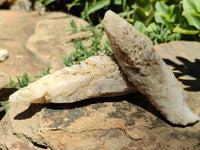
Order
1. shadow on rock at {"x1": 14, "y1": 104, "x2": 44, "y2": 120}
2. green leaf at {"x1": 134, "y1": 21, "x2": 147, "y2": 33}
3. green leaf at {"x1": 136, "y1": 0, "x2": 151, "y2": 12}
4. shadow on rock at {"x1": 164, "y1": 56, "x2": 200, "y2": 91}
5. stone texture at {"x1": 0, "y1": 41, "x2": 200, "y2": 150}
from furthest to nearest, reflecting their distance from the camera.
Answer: green leaf at {"x1": 136, "y1": 0, "x2": 151, "y2": 12}, green leaf at {"x1": 134, "y1": 21, "x2": 147, "y2": 33}, shadow on rock at {"x1": 164, "y1": 56, "x2": 200, "y2": 91}, shadow on rock at {"x1": 14, "y1": 104, "x2": 44, "y2": 120}, stone texture at {"x1": 0, "y1": 41, "x2": 200, "y2": 150}

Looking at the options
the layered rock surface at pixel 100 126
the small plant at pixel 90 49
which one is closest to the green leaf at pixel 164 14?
the small plant at pixel 90 49

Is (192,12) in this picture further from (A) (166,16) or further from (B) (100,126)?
(B) (100,126)

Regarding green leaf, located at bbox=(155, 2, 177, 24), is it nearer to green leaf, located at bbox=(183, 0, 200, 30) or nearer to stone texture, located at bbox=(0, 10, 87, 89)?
green leaf, located at bbox=(183, 0, 200, 30)

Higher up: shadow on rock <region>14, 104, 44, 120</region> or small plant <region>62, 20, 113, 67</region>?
small plant <region>62, 20, 113, 67</region>

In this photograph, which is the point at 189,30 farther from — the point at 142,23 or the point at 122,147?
the point at 122,147

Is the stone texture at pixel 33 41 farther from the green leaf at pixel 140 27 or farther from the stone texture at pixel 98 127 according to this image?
the stone texture at pixel 98 127

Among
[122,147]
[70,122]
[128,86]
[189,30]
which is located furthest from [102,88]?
[189,30]

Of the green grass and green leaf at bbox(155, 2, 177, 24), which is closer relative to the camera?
the green grass

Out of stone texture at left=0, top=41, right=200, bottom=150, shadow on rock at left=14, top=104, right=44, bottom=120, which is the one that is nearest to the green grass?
stone texture at left=0, top=41, right=200, bottom=150

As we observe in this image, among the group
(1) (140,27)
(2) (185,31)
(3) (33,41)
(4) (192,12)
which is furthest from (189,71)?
(3) (33,41)
